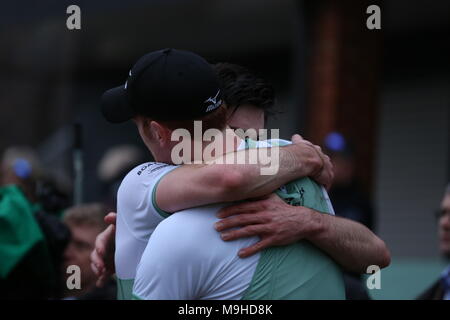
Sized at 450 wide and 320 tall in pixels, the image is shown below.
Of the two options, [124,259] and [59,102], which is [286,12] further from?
[124,259]

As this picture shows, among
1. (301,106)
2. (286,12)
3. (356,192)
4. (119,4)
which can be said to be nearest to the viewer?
(356,192)

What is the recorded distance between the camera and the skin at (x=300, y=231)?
2357 mm

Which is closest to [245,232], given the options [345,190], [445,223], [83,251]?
[83,251]

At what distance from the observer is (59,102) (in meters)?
14.5

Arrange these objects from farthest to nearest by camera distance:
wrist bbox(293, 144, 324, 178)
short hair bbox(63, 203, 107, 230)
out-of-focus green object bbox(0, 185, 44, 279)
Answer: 1. short hair bbox(63, 203, 107, 230)
2. out-of-focus green object bbox(0, 185, 44, 279)
3. wrist bbox(293, 144, 324, 178)

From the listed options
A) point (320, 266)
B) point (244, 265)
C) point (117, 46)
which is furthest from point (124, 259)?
point (117, 46)

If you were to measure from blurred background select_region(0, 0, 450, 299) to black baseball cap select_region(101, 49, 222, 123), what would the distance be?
2.69 meters

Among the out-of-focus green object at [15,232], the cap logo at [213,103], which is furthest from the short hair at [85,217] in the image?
the cap logo at [213,103]

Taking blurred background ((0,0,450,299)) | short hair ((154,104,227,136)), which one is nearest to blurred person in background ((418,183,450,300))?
blurred background ((0,0,450,299))

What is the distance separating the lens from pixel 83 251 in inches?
187

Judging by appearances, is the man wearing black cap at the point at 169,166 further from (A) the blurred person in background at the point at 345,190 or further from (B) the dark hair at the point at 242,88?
(A) the blurred person in background at the point at 345,190

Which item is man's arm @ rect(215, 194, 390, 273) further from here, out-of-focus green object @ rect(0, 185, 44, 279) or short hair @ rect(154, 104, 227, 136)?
out-of-focus green object @ rect(0, 185, 44, 279)

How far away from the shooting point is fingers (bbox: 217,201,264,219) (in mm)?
2361
